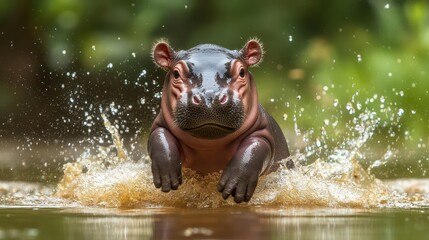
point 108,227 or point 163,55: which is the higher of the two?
point 163,55

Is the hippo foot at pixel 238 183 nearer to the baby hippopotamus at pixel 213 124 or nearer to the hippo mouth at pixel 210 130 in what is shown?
the baby hippopotamus at pixel 213 124

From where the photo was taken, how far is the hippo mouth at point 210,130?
19.0 feet

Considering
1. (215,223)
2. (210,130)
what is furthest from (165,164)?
(215,223)

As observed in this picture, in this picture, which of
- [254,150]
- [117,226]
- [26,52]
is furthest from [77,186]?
[26,52]

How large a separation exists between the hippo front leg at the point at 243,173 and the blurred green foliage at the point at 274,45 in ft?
17.2

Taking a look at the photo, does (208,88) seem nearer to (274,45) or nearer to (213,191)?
(213,191)

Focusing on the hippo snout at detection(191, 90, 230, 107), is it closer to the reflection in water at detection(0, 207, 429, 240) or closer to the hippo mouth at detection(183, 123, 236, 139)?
the hippo mouth at detection(183, 123, 236, 139)

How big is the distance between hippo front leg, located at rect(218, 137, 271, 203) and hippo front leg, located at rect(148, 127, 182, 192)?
212 millimetres

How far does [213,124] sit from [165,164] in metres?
0.30

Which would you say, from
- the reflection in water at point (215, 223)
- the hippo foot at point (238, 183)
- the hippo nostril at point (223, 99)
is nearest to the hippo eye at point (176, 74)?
the hippo nostril at point (223, 99)

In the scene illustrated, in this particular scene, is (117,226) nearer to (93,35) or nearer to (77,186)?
(77,186)

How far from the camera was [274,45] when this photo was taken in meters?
12.3

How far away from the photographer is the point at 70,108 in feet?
39.5

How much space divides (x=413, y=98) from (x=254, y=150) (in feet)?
18.5
